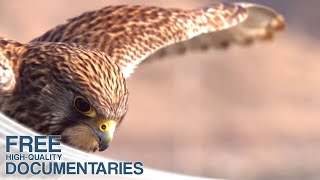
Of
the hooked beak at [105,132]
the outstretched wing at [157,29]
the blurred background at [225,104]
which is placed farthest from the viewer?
the blurred background at [225,104]

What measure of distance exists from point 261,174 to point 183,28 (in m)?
4.05

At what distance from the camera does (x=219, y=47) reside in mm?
5164

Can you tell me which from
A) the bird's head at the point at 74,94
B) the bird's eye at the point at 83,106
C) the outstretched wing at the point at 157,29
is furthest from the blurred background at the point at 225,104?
the bird's eye at the point at 83,106

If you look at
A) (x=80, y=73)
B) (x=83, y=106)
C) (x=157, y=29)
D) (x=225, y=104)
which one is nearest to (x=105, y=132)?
(x=83, y=106)

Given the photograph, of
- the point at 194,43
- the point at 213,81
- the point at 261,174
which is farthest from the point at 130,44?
the point at 213,81

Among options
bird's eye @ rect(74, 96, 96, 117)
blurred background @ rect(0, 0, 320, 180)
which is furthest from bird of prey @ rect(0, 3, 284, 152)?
blurred background @ rect(0, 0, 320, 180)

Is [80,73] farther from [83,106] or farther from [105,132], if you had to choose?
[105,132]

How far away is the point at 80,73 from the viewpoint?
398 centimetres

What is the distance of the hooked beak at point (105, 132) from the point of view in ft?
12.5

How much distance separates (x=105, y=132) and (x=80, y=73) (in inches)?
9.8

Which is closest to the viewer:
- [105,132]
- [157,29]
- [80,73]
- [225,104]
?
[105,132]

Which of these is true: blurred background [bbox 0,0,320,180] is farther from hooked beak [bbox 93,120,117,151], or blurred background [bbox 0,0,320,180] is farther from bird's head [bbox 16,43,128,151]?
hooked beak [bbox 93,120,117,151]

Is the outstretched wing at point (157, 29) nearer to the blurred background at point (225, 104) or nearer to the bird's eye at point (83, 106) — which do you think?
the bird's eye at point (83, 106)

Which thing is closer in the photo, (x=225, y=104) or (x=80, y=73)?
(x=80, y=73)
